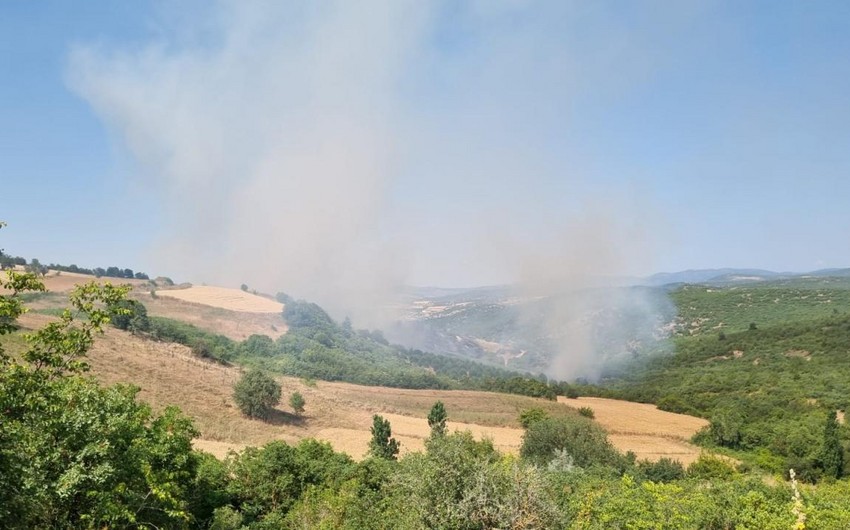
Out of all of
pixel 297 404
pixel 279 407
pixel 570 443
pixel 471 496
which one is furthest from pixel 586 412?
pixel 471 496

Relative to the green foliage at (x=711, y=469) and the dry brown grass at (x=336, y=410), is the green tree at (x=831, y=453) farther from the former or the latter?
the dry brown grass at (x=336, y=410)

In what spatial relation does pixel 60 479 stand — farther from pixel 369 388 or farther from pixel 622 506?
pixel 369 388

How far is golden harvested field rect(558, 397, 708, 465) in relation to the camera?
45.3 metres

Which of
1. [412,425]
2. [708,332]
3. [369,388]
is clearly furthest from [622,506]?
[708,332]

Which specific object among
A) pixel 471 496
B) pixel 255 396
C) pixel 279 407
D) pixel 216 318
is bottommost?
pixel 279 407

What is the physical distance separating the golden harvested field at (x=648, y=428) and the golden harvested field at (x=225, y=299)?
73.1m

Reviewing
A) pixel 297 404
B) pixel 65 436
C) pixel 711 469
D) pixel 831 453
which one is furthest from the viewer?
pixel 297 404

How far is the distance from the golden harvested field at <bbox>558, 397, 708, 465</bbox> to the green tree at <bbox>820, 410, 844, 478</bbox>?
888 cm

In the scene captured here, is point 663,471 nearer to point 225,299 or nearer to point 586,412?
point 586,412

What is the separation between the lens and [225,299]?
115 m

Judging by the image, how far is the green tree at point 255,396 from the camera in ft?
147

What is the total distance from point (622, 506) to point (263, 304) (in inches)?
4474

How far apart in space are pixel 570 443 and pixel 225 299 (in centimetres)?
9716

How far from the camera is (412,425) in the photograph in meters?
51.2
